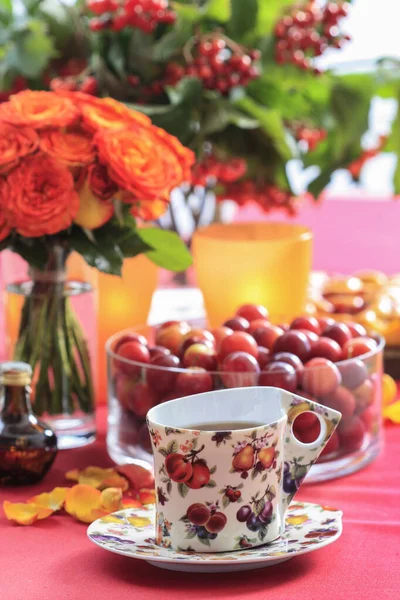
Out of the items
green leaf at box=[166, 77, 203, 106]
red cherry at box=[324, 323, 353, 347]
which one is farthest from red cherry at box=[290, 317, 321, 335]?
green leaf at box=[166, 77, 203, 106]

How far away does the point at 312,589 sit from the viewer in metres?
0.61

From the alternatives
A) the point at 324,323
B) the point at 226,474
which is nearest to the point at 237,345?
the point at 324,323

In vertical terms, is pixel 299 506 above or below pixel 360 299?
below

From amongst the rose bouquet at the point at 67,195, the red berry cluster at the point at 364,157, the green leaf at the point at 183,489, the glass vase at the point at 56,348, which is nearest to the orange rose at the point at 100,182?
the rose bouquet at the point at 67,195

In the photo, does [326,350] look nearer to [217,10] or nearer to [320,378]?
[320,378]

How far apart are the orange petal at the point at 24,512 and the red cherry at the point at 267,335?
0.86 ft

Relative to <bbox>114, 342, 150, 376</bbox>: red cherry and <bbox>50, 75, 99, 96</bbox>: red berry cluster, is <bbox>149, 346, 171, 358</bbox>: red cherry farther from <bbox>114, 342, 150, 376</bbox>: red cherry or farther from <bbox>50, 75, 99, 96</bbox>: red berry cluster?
<bbox>50, 75, 99, 96</bbox>: red berry cluster

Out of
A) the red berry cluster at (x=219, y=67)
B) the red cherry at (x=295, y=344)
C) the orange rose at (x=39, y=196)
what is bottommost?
the red cherry at (x=295, y=344)

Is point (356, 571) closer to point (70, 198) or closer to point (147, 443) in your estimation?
point (147, 443)

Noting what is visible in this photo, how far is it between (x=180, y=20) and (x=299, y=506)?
2.20ft

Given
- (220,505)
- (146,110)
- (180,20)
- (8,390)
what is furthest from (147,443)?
(180,20)

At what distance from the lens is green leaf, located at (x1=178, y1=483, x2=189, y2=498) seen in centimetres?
63

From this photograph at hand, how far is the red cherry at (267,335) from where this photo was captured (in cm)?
90

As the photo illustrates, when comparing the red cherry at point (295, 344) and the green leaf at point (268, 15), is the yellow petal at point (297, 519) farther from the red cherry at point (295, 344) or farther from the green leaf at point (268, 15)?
the green leaf at point (268, 15)
